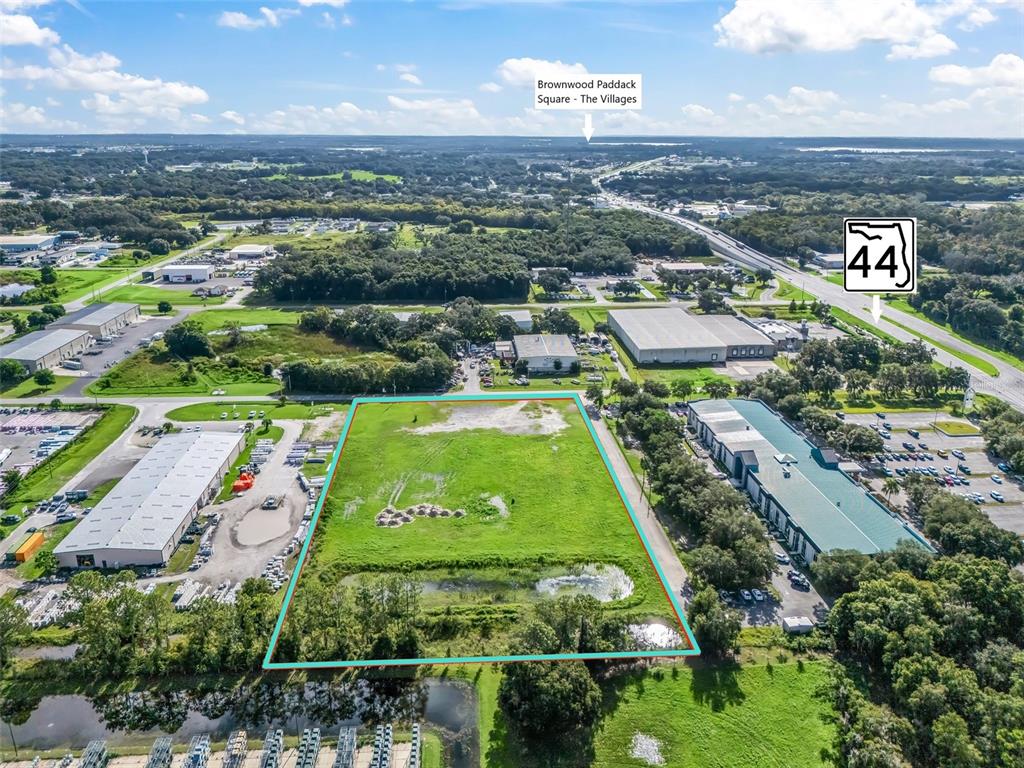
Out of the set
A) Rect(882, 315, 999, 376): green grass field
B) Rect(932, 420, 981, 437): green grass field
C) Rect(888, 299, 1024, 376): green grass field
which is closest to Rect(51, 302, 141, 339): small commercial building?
Rect(932, 420, 981, 437): green grass field

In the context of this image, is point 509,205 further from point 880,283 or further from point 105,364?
point 880,283

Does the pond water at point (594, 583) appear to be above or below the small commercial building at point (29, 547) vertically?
below

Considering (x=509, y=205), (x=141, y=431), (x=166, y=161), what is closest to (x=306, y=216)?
(x=509, y=205)

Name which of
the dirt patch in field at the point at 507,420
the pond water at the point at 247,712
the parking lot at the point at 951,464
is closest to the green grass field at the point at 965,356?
the parking lot at the point at 951,464

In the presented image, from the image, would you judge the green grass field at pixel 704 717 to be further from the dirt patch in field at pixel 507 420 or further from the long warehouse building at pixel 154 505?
the dirt patch in field at pixel 507 420

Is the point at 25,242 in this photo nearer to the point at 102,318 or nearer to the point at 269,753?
the point at 102,318

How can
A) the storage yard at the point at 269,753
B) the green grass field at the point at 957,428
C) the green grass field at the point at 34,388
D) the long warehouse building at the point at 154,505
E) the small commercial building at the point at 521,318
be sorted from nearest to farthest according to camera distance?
the storage yard at the point at 269,753
the long warehouse building at the point at 154,505
the green grass field at the point at 957,428
the green grass field at the point at 34,388
the small commercial building at the point at 521,318
